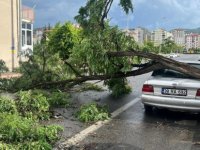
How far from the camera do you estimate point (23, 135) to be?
6.85 metres

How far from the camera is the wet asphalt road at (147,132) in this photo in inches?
285

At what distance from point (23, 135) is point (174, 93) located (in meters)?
4.28

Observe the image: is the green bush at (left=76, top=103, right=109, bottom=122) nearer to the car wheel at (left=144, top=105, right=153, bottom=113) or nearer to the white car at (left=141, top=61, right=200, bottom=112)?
the white car at (left=141, top=61, right=200, bottom=112)

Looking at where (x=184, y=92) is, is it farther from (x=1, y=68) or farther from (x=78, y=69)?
(x=1, y=68)

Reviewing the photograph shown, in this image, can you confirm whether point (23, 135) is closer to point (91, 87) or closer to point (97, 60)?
point (97, 60)

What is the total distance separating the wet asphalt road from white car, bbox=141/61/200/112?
1.33 ft

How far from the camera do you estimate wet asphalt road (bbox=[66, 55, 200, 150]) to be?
723 centimetres

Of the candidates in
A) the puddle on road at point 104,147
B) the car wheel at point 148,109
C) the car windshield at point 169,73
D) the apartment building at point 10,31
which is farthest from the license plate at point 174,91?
the apartment building at point 10,31

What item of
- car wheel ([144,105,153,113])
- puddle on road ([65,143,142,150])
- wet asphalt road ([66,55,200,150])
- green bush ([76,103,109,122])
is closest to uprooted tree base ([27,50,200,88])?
car wheel ([144,105,153,113])

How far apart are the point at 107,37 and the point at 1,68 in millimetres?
3469

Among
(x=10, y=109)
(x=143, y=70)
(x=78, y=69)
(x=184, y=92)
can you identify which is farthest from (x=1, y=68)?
(x=184, y=92)

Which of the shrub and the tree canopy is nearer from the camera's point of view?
the tree canopy

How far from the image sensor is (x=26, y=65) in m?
12.7

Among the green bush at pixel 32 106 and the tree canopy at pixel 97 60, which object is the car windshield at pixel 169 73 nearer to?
the tree canopy at pixel 97 60
